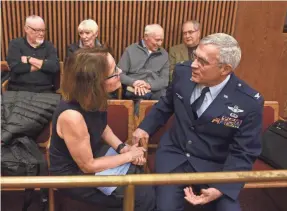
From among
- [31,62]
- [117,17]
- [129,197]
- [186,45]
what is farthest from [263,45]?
[129,197]

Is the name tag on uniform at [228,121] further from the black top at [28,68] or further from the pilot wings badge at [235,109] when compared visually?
the black top at [28,68]

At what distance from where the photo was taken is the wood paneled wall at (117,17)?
4.66 m

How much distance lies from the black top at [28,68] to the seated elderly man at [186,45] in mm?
1440

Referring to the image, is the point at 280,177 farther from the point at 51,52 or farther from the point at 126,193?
the point at 51,52

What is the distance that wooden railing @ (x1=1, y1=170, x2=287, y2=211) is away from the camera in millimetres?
1421

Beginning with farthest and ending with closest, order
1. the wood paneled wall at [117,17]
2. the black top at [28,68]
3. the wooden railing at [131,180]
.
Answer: the wood paneled wall at [117,17] < the black top at [28,68] < the wooden railing at [131,180]

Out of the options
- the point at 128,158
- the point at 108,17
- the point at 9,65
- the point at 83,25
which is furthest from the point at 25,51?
the point at 128,158

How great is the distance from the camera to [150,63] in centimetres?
428

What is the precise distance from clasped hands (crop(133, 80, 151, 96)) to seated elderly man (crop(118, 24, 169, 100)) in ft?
0.26

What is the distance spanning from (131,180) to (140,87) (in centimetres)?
253

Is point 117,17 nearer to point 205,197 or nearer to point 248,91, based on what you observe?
point 248,91

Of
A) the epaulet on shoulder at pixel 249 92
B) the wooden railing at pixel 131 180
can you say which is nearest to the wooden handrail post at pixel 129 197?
the wooden railing at pixel 131 180

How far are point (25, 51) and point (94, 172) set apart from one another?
2.34 meters

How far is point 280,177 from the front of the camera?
153 centimetres
